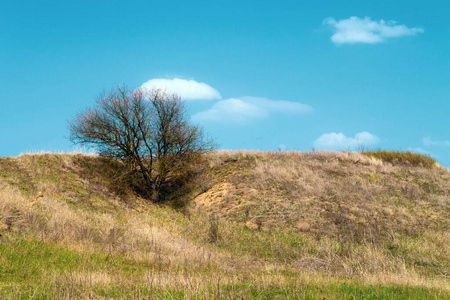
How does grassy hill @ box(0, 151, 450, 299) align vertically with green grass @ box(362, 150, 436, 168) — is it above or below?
below

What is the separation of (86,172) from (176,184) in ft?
23.1

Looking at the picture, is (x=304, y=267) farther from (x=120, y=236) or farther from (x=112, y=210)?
(x=112, y=210)

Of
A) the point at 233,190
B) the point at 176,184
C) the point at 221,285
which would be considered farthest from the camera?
the point at 176,184

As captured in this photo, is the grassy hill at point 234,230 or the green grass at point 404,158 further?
the green grass at point 404,158

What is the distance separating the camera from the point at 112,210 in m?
23.6

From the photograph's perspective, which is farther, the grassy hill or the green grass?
the green grass

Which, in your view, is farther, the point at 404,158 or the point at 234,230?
the point at 404,158

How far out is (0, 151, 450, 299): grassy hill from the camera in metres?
9.41

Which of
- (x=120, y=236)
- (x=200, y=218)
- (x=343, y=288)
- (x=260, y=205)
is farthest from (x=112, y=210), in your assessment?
(x=343, y=288)

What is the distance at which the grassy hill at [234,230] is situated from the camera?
9.41 m

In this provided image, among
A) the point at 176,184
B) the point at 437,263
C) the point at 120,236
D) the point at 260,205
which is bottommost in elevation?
the point at 437,263

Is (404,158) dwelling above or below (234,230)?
above

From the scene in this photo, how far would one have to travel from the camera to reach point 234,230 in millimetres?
20781

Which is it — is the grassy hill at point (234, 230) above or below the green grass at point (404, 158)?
below
